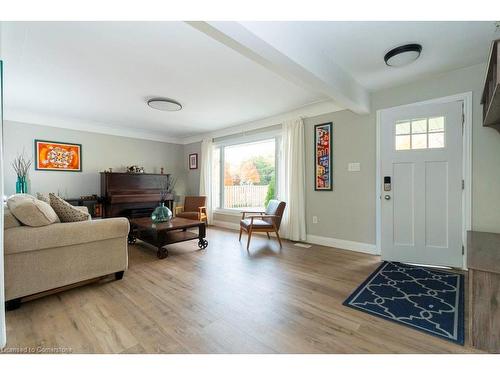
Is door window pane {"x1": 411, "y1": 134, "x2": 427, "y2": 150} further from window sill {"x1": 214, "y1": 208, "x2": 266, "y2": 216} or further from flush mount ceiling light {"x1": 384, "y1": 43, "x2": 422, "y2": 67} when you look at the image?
window sill {"x1": 214, "y1": 208, "x2": 266, "y2": 216}

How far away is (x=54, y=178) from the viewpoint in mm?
4520

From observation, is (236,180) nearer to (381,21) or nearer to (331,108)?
(331,108)

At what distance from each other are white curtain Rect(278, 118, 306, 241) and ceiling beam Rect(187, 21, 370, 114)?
1177mm

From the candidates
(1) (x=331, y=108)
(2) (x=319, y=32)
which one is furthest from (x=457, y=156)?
(2) (x=319, y=32)

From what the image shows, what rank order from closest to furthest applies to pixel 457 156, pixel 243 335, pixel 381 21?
pixel 243 335
pixel 381 21
pixel 457 156

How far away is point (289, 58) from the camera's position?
1.90 metres

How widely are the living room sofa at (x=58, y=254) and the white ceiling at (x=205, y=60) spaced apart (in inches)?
66.0

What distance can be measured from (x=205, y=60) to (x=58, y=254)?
7.78 feet

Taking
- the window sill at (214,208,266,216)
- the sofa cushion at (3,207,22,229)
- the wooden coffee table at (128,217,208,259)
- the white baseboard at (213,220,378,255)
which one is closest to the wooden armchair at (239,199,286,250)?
the white baseboard at (213,220,378,255)

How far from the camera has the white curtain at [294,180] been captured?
399 centimetres

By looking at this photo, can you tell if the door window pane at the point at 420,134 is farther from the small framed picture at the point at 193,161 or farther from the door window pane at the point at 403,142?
the small framed picture at the point at 193,161

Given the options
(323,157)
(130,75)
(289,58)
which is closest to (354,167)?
(323,157)

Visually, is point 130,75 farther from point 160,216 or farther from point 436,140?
point 436,140

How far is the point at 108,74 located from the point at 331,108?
317 centimetres
